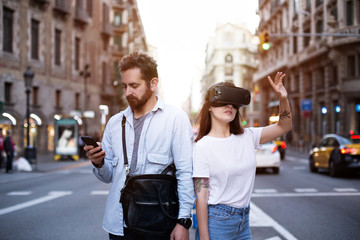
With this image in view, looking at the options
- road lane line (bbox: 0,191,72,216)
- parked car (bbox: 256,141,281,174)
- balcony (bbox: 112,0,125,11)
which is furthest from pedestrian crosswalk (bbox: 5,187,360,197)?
balcony (bbox: 112,0,125,11)

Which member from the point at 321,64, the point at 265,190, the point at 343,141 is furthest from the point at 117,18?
the point at 265,190

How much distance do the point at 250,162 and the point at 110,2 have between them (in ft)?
173

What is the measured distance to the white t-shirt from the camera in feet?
10.1

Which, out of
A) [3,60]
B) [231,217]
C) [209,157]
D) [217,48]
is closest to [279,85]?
[209,157]

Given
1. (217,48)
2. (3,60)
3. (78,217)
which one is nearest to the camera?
(78,217)

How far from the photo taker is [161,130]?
3.19m

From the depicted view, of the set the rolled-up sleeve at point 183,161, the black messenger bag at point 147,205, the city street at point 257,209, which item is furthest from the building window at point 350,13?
the black messenger bag at point 147,205

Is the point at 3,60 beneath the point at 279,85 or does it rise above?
above

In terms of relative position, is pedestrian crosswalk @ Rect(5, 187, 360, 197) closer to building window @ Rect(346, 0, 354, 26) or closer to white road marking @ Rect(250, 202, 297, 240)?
white road marking @ Rect(250, 202, 297, 240)

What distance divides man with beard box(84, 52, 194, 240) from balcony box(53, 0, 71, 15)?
36.1 meters

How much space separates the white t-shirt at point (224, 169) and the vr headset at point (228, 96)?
27 centimetres

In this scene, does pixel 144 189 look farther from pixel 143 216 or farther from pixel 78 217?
pixel 78 217

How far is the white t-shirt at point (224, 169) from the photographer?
3.09 meters

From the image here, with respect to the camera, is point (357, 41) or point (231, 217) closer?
point (231, 217)
